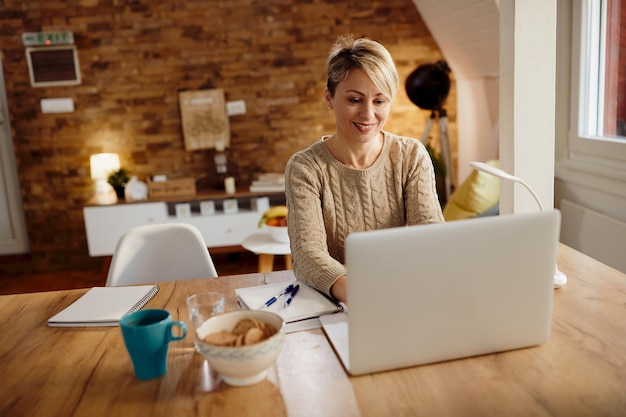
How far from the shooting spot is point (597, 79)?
2721mm

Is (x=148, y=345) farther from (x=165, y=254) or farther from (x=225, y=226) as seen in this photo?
(x=225, y=226)

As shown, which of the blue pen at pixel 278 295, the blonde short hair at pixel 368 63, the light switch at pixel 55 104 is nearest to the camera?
the blue pen at pixel 278 295

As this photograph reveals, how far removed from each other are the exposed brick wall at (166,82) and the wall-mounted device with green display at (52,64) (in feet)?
0.19

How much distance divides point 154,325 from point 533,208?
139 centimetres

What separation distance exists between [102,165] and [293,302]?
3.27 meters

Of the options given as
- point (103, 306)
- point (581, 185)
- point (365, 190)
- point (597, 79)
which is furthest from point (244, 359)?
point (597, 79)

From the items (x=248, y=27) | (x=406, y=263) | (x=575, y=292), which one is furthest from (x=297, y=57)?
(x=406, y=263)

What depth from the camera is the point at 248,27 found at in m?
4.37

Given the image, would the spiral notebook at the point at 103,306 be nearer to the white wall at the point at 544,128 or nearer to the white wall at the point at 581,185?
the white wall at the point at 544,128

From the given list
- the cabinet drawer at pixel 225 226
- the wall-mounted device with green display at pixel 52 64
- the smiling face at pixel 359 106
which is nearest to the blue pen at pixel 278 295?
the smiling face at pixel 359 106

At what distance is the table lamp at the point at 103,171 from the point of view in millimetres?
4203

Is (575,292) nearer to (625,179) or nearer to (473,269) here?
(473,269)

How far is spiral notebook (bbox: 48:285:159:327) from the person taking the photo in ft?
4.29

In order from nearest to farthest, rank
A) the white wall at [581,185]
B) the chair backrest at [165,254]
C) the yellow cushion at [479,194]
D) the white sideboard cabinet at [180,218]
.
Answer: the chair backrest at [165,254], the white wall at [581,185], the yellow cushion at [479,194], the white sideboard cabinet at [180,218]
